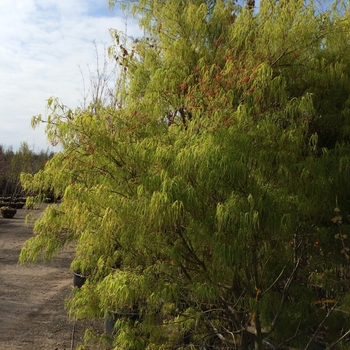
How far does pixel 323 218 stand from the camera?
10.1 feet

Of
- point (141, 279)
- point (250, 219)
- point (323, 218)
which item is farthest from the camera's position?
point (323, 218)

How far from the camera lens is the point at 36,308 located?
19.6 ft

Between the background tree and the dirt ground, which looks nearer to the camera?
the dirt ground

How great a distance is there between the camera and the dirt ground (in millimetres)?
4816

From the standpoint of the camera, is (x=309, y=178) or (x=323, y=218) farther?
(x=323, y=218)

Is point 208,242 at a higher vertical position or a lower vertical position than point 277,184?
lower

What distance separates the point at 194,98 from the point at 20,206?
1805 centimetres

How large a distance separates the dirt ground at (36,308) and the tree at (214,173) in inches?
71.2

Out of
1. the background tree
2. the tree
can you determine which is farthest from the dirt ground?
the background tree

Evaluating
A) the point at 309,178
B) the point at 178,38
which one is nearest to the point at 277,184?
the point at 309,178

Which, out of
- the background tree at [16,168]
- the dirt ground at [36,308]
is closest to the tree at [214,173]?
the dirt ground at [36,308]

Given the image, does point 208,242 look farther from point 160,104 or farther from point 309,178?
point 160,104

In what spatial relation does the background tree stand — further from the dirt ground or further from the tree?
the tree

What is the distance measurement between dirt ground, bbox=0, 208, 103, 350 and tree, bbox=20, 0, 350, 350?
1808mm
